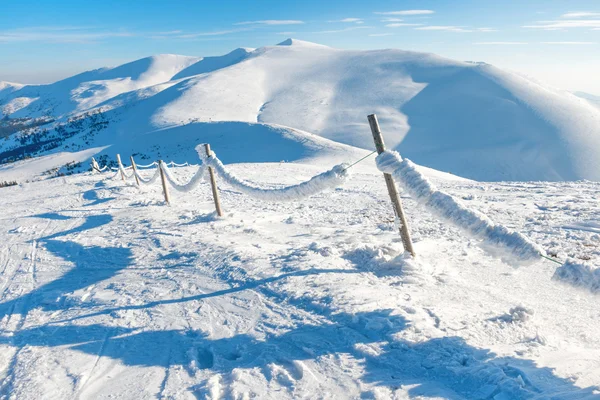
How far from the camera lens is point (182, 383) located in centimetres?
381

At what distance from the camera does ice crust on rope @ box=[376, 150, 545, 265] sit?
4152 millimetres

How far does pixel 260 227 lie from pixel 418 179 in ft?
16.2

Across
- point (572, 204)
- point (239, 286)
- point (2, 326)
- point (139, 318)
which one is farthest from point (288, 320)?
point (572, 204)

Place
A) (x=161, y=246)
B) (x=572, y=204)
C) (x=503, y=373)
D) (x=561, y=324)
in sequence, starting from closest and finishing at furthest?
1. (x=503, y=373)
2. (x=561, y=324)
3. (x=161, y=246)
4. (x=572, y=204)

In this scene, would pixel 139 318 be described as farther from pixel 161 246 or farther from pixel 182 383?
pixel 161 246

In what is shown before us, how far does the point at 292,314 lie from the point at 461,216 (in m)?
2.43

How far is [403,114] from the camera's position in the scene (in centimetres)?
6594

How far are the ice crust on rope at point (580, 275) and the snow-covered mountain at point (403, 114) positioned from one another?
33209mm

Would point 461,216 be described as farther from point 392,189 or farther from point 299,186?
point 299,186

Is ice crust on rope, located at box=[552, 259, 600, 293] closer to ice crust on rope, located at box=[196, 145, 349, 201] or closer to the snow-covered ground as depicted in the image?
the snow-covered ground

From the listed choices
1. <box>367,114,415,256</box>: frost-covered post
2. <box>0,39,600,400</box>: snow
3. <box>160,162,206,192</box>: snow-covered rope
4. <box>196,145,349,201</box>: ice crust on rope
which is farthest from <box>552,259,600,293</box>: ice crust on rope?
<box>160,162,206,192</box>: snow-covered rope

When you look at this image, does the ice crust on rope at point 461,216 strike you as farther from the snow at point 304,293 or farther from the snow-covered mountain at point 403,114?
the snow-covered mountain at point 403,114

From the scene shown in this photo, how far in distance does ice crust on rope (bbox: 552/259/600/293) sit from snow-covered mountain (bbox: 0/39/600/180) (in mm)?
33209

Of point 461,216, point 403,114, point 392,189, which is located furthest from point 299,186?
point 403,114
